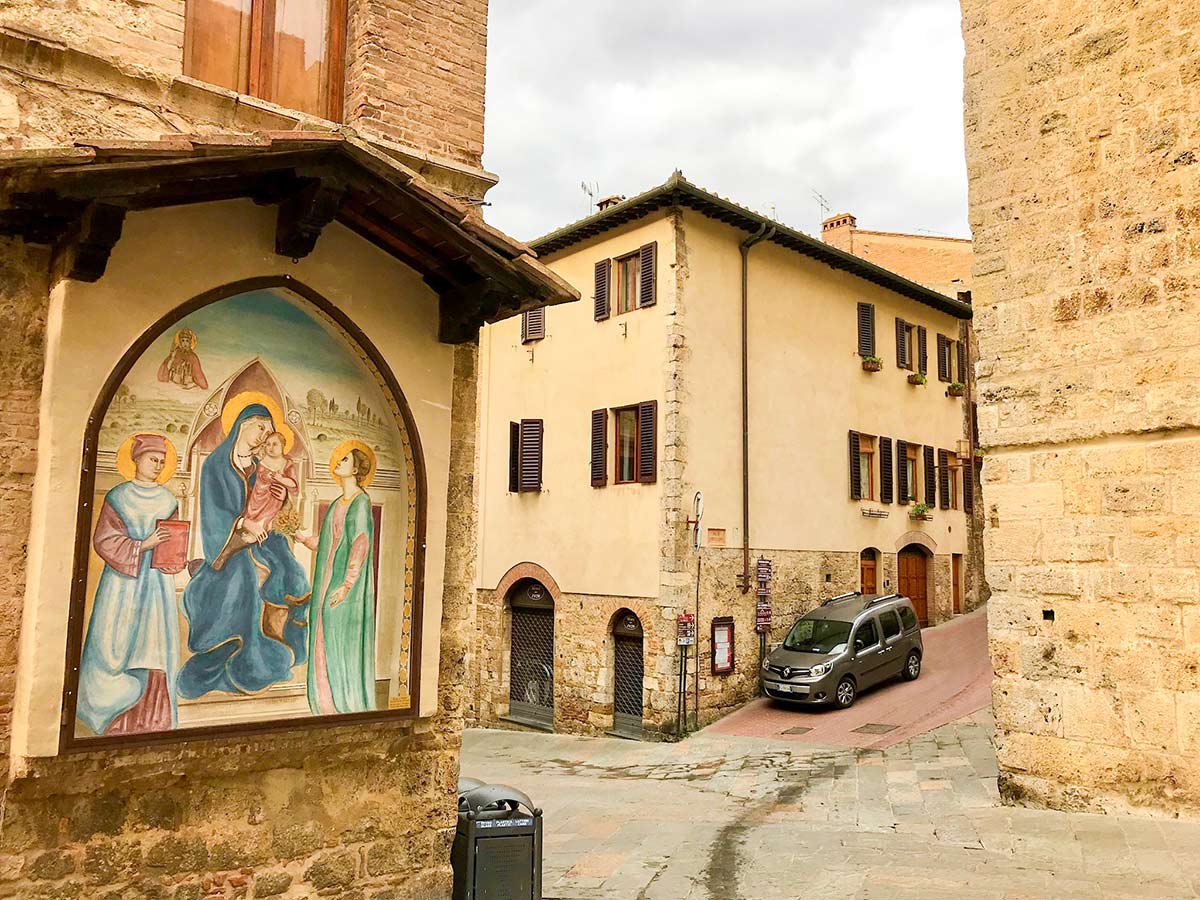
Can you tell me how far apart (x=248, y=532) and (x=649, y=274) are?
1181cm

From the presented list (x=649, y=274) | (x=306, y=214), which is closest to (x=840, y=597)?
(x=649, y=274)

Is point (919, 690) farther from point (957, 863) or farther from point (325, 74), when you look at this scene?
point (325, 74)

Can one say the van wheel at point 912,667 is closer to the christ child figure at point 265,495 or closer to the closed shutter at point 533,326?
the closed shutter at point 533,326

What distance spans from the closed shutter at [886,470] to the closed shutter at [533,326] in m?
7.51

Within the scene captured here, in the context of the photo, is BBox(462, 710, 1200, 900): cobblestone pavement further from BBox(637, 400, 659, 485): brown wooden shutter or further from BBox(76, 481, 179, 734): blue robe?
BBox(637, 400, 659, 485): brown wooden shutter

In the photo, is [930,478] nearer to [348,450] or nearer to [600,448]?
[600,448]

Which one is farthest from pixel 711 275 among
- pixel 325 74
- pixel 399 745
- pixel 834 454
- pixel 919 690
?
pixel 399 745

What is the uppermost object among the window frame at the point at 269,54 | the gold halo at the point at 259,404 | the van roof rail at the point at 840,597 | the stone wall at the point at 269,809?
the window frame at the point at 269,54

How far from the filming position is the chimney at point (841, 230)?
2773 centimetres

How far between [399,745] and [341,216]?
10.2ft

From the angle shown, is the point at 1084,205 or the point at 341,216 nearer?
the point at 341,216

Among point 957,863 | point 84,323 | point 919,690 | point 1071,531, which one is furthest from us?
point 919,690

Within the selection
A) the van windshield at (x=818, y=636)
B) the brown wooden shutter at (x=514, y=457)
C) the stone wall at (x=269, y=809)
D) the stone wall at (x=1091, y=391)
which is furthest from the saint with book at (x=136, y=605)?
the brown wooden shutter at (x=514, y=457)

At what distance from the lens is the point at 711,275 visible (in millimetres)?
16203
